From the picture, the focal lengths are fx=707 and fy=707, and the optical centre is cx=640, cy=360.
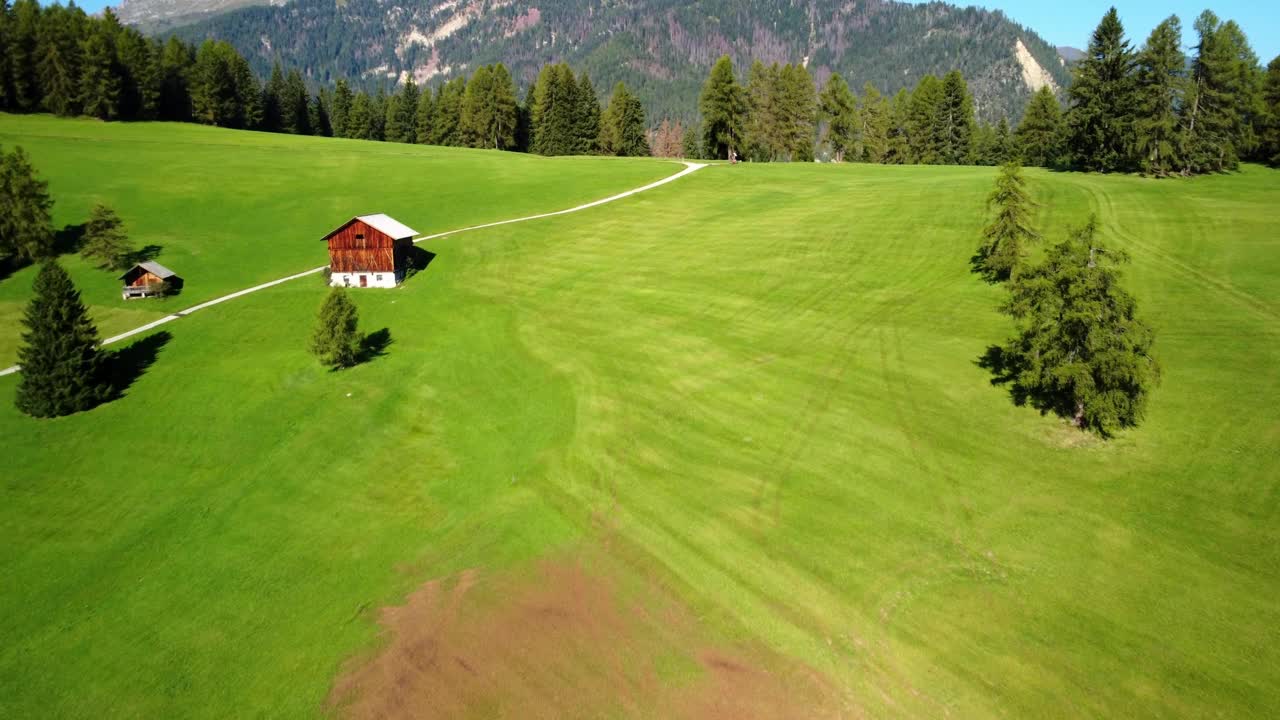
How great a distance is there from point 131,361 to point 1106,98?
9069 cm

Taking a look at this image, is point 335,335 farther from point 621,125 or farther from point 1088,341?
point 621,125

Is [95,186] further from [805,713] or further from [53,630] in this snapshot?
[805,713]

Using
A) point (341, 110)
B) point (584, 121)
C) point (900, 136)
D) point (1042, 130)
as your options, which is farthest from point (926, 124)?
point (341, 110)

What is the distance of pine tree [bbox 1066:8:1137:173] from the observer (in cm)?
7212

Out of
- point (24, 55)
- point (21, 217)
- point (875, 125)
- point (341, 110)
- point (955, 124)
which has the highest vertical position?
point (24, 55)

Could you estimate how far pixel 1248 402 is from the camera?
96.9ft

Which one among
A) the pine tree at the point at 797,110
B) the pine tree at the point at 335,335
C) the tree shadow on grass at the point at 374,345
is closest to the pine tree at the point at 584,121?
the pine tree at the point at 797,110

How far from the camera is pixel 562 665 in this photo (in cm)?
2011

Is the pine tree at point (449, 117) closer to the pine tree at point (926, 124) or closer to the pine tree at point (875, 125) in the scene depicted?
the pine tree at point (875, 125)

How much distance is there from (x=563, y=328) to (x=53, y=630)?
28099 mm

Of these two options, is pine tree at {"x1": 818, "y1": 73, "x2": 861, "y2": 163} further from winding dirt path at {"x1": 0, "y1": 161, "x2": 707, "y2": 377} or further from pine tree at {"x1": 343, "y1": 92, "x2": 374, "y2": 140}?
pine tree at {"x1": 343, "y1": 92, "x2": 374, "y2": 140}

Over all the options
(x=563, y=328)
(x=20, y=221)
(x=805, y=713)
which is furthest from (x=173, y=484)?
(x=20, y=221)

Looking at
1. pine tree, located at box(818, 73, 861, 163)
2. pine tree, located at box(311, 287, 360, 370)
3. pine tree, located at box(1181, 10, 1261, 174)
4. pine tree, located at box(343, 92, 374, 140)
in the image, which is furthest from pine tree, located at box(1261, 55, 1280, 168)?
pine tree, located at box(343, 92, 374, 140)

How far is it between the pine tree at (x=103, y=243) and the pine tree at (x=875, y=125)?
106m
